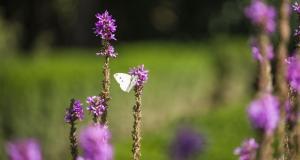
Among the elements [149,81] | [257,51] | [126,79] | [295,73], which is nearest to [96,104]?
[126,79]

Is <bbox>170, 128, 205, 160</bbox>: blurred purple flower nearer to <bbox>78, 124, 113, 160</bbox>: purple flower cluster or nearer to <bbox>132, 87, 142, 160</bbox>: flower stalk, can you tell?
<bbox>78, 124, 113, 160</bbox>: purple flower cluster

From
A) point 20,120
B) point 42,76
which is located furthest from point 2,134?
point 42,76

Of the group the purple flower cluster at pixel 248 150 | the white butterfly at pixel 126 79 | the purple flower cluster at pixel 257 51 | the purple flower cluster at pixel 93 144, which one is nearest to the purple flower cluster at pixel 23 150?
the purple flower cluster at pixel 93 144

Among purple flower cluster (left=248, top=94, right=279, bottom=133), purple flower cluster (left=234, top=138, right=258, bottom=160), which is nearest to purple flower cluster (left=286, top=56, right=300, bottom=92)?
purple flower cluster (left=234, top=138, right=258, bottom=160)

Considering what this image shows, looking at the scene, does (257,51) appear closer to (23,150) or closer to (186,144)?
(186,144)

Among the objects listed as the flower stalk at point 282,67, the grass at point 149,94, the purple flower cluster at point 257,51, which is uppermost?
the grass at point 149,94

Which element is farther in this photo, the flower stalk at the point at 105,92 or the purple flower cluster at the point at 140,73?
the purple flower cluster at the point at 140,73

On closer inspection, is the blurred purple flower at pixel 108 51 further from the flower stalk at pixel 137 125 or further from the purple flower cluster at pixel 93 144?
the purple flower cluster at pixel 93 144
